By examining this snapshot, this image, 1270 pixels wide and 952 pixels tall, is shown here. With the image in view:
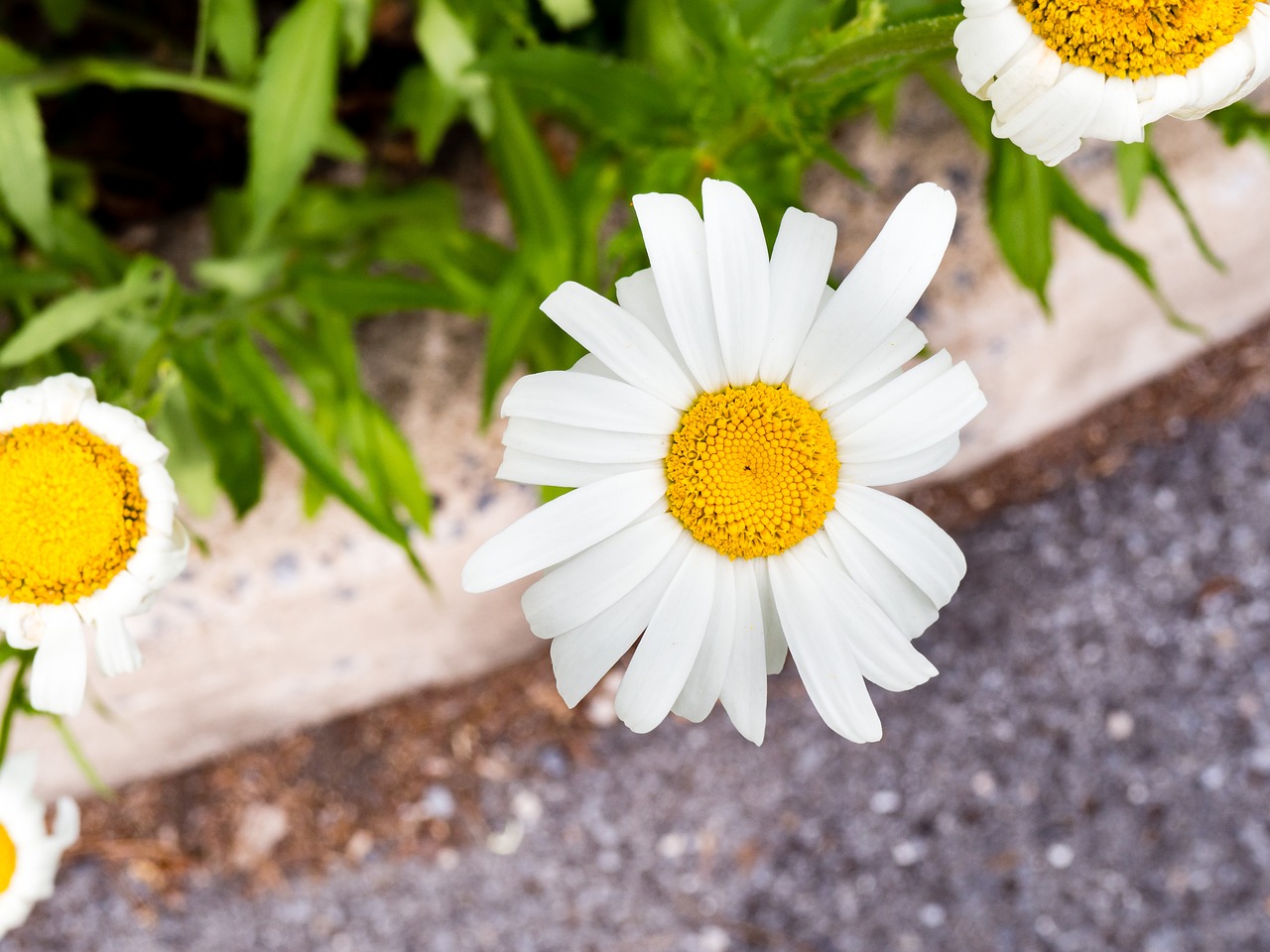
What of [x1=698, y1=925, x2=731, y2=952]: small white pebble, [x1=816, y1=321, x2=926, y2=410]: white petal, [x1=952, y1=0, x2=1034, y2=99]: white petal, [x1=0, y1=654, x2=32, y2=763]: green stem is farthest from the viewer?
[x1=698, y1=925, x2=731, y2=952]: small white pebble

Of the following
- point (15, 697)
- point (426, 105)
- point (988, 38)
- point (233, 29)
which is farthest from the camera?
point (426, 105)


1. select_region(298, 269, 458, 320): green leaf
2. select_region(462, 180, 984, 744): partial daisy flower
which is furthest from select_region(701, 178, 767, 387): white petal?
select_region(298, 269, 458, 320): green leaf

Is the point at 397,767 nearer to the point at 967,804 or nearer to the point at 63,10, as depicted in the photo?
the point at 967,804

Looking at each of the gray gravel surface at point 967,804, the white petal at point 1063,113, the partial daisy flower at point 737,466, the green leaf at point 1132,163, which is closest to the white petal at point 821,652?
the partial daisy flower at point 737,466

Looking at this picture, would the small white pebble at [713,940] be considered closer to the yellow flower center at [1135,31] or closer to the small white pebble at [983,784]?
the small white pebble at [983,784]

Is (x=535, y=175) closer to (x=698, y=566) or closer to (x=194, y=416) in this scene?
(x=194, y=416)

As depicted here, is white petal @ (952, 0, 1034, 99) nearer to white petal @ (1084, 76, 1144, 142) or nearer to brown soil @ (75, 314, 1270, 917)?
white petal @ (1084, 76, 1144, 142)

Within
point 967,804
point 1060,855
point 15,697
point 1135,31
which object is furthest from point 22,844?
point 1060,855

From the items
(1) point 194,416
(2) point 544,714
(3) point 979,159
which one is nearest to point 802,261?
(1) point 194,416
